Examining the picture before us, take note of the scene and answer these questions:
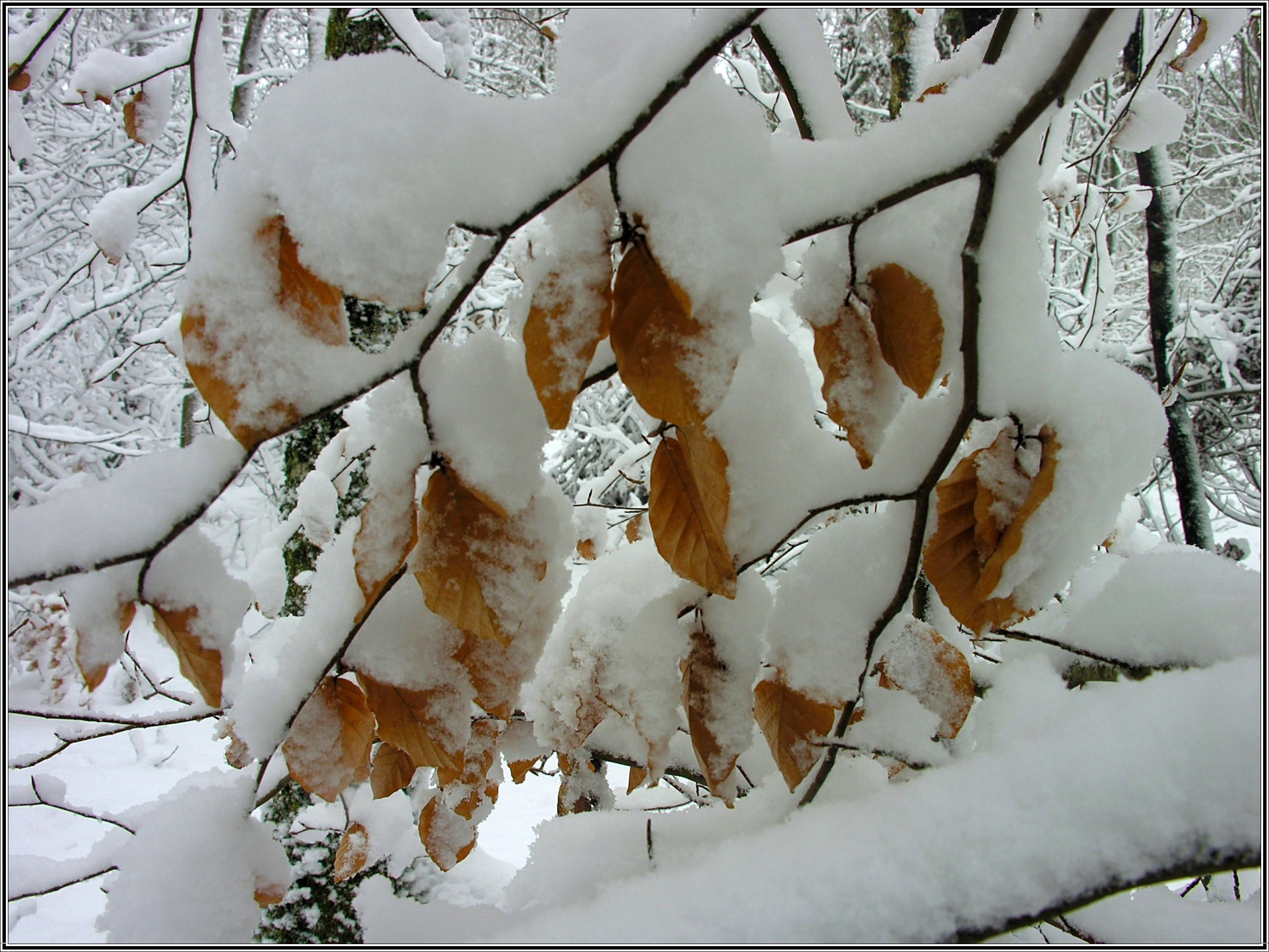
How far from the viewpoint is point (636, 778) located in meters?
0.85

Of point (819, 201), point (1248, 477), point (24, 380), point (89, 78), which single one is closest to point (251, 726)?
point (819, 201)

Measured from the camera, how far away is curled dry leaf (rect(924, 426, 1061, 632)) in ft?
1.57

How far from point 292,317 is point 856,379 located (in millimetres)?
343

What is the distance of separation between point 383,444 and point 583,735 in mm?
375

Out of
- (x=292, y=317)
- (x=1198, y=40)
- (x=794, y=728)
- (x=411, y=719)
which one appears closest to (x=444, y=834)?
(x=411, y=719)

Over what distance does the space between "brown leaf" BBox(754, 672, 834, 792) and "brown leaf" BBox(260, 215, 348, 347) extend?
412 mm

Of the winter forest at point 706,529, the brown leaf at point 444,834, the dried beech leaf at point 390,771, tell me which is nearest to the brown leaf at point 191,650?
the winter forest at point 706,529

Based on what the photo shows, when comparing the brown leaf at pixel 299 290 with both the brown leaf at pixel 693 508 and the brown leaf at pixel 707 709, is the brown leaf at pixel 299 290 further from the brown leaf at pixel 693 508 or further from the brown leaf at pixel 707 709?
the brown leaf at pixel 707 709

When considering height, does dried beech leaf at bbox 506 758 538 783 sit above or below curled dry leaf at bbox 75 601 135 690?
below

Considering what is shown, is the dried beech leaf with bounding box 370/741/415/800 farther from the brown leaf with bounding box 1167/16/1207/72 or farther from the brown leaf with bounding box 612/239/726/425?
the brown leaf with bounding box 1167/16/1207/72

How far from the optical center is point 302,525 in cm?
140

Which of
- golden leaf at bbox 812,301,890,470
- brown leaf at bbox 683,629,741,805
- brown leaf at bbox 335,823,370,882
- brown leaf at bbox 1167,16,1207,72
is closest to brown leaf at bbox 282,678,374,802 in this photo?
brown leaf at bbox 683,629,741,805

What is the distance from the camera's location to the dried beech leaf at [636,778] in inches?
31.8

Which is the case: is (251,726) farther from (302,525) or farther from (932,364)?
(302,525)
